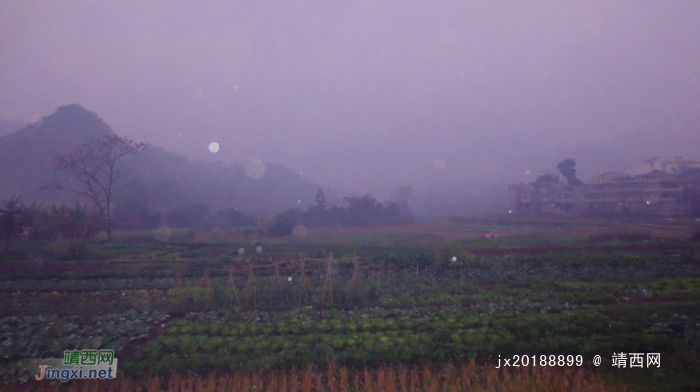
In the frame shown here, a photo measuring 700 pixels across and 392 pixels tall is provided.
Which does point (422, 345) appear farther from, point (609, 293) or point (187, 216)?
point (187, 216)

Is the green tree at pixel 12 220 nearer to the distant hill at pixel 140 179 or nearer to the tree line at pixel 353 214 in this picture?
the distant hill at pixel 140 179

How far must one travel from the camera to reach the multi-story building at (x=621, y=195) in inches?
1523

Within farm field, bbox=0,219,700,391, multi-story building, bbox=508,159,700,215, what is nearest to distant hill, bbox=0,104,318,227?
farm field, bbox=0,219,700,391

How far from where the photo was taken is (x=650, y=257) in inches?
628

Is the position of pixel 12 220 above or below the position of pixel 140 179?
below

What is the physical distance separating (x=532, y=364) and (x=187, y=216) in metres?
40.0

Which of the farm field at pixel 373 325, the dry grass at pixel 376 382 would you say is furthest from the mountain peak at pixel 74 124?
the dry grass at pixel 376 382

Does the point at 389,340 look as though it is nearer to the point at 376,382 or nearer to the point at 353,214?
the point at 376,382

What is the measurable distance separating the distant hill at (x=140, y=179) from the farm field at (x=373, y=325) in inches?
1289

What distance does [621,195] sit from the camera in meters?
Answer: 43.6

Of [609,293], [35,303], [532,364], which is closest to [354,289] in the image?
[532,364]

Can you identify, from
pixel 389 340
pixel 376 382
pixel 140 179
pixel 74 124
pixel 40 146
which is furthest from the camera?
pixel 74 124

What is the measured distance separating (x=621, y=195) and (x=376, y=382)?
163ft

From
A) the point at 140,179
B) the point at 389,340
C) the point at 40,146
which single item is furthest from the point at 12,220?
the point at 40,146
